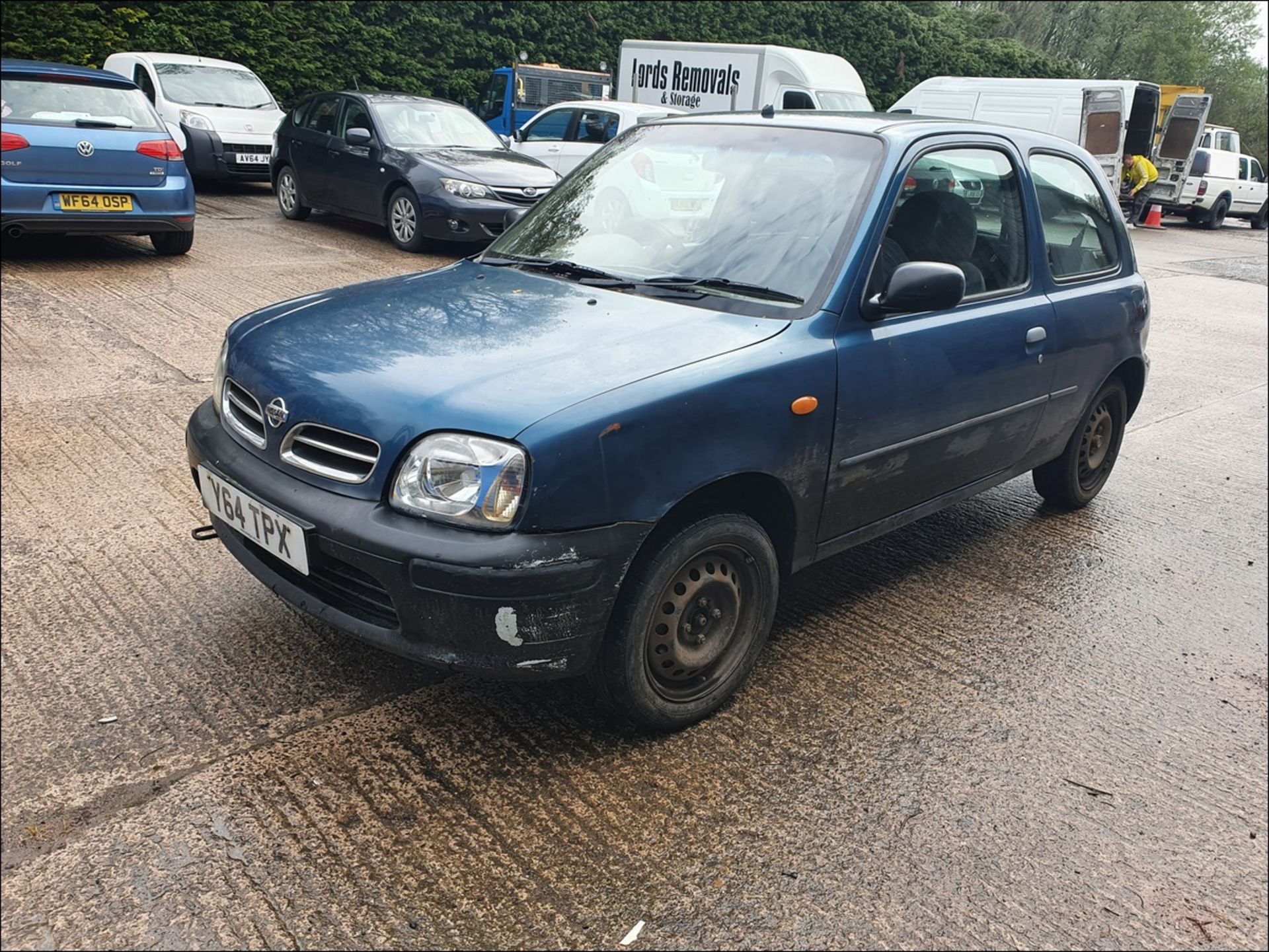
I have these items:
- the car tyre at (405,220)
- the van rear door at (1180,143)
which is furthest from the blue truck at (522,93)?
the van rear door at (1180,143)

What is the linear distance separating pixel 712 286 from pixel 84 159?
276 inches

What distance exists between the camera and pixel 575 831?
8.76ft

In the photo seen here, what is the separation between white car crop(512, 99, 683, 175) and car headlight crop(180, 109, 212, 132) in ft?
12.8

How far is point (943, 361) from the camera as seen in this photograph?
3.63 m

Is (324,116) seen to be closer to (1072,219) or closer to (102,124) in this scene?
(102,124)

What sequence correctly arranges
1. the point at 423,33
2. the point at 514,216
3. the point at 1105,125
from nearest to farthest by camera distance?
the point at 514,216 → the point at 423,33 → the point at 1105,125

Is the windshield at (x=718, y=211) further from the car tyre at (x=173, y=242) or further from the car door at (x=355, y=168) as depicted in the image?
the car door at (x=355, y=168)

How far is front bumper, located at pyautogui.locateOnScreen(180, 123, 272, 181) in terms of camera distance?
13602mm

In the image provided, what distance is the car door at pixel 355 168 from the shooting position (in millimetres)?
10969

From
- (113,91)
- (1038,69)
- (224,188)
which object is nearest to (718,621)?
(113,91)

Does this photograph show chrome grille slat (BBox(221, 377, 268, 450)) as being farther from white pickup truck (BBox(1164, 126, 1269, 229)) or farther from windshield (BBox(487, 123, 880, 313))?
white pickup truck (BBox(1164, 126, 1269, 229))

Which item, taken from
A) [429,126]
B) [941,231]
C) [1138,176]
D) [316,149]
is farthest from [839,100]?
[941,231]

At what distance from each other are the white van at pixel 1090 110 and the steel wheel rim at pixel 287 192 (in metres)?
11.9

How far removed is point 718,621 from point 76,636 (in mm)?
2045
